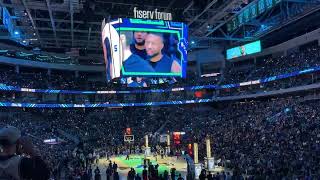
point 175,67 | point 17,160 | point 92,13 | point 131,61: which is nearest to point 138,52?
point 131,61

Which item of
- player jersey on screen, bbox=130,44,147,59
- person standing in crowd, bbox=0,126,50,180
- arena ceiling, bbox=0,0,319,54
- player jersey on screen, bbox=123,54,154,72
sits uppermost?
arena ceiling, bbox=0,0,319,54

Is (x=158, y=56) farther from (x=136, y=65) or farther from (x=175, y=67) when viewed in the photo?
(x=136, y=65)

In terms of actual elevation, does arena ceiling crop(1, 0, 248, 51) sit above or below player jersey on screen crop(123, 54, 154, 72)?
above

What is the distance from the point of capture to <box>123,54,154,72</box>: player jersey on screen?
2316cm

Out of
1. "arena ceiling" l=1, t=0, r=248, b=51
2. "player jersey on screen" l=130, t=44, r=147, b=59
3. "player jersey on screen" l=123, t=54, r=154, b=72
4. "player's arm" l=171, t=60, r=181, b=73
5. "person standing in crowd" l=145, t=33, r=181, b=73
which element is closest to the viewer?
"player jersey on screen" l=123, t=54, r=154, b=72

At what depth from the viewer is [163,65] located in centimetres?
2388

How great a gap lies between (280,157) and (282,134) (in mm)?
7483

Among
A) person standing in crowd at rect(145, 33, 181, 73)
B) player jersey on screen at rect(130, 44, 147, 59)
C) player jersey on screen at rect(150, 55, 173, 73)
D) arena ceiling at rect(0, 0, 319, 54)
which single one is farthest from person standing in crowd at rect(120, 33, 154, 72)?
arena ceiling at rect(0, 0, 319, 54)

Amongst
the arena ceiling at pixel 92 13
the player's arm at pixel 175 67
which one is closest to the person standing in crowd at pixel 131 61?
the player's arm at pixel 175 67

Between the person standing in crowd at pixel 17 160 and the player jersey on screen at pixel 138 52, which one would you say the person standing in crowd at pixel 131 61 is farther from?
the person standing in crowd at pixel 17 160

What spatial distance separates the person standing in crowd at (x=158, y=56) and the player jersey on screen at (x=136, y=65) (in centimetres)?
35

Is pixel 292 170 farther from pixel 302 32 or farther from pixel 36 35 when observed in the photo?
pixel 302 32

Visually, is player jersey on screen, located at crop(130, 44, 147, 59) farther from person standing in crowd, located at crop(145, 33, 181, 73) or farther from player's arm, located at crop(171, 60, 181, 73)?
player's arm, located at crop(171, 60, 181, 73)

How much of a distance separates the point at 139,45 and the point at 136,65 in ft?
4.26
